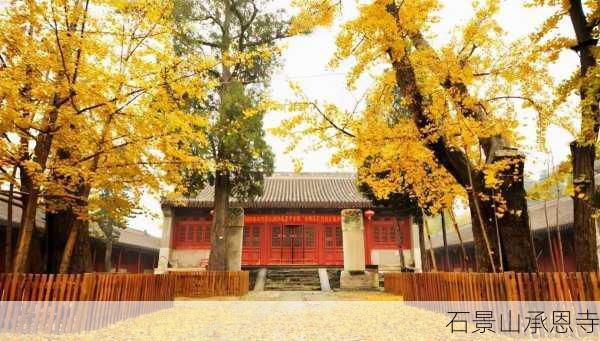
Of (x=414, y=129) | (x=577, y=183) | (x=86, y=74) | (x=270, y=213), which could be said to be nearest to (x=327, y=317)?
(x=414, y=129)

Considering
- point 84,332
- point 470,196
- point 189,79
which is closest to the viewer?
point 84,332

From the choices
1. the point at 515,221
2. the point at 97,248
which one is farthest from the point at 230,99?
the point at 97,248

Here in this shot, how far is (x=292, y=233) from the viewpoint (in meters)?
20.2

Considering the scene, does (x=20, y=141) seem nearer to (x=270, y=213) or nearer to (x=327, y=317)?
(x=327, y=317)

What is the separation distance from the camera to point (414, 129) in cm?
663

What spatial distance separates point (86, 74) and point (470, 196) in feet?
22.6

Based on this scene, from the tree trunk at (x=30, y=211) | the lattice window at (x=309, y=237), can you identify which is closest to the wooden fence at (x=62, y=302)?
the tree trunk at (x=30, y=211)

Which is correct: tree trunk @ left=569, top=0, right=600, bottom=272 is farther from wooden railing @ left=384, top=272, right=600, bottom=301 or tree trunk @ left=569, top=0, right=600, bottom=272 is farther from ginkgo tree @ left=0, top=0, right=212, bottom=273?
ginkgo tree @ left=0, top=0, right=212, bottom=273

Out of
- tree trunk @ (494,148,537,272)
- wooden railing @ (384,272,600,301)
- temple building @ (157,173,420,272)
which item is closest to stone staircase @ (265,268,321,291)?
temple building @ (157,173,420,272)

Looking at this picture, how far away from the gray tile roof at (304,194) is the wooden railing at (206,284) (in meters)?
4.52

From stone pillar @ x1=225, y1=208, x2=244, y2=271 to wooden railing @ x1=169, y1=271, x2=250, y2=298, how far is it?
5.05 metres

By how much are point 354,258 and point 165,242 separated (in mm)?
10155

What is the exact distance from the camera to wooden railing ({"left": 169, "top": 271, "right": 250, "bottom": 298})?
11844 millimetres

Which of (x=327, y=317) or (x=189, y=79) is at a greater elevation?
(x=189, y=79)
